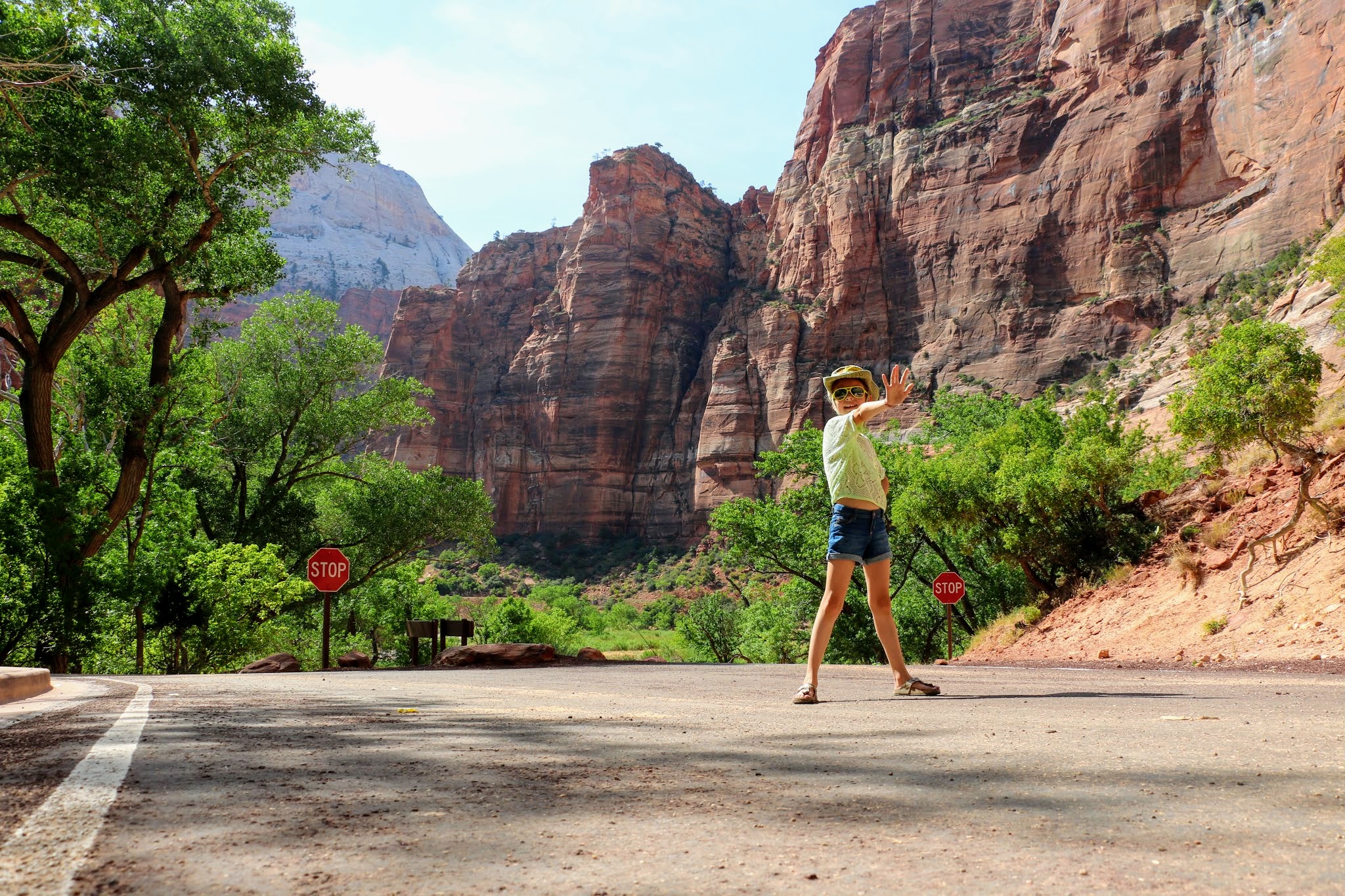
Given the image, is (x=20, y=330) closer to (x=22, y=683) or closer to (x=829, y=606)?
(x=22, y=683)

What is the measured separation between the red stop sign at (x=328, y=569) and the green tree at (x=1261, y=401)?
48.3ft

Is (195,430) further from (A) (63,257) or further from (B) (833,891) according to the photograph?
(B) (833,891)

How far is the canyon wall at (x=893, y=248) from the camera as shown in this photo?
212 feet

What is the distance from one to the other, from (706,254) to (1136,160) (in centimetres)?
4958

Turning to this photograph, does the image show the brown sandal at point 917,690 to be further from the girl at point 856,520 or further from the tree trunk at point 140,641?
the tree trunk at point 140,641

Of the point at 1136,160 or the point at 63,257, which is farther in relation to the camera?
the point at 1136,160

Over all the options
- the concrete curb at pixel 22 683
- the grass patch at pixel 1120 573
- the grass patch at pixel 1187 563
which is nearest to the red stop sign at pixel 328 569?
the concrete curb at pixel 22 683

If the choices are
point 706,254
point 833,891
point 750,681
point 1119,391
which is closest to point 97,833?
point 833,891

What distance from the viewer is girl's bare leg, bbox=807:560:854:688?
222 inches

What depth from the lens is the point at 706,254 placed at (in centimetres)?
10625

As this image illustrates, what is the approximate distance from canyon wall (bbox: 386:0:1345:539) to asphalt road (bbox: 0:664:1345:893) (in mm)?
69204

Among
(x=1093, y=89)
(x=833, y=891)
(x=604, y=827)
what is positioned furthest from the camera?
(x=1093, y=89)

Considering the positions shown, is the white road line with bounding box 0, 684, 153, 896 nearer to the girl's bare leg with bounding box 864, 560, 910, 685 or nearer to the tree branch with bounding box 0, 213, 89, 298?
the girl's bare leg with bounding box 864, 560, 910, 685

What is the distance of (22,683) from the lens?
23.4 ft
